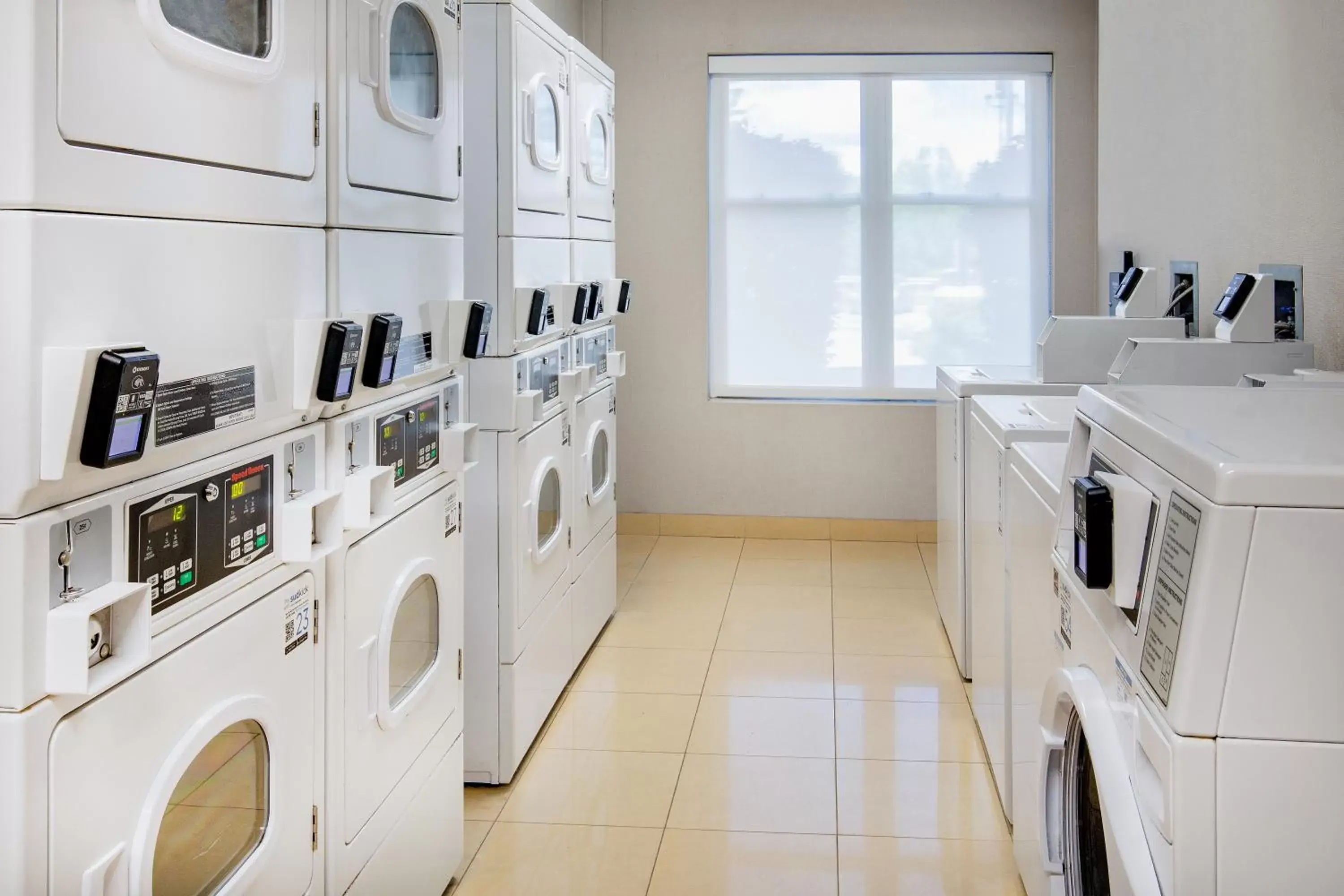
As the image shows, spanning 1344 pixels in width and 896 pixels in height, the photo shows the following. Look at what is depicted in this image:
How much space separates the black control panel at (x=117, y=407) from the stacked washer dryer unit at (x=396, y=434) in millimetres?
480

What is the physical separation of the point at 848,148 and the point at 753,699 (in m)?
3.10

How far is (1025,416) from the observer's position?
3062mm

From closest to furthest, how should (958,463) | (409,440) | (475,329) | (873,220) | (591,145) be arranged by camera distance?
(409,440), (475,329), (958,463), (591,145), (873,220)

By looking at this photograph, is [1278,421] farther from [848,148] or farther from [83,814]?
[848,148]

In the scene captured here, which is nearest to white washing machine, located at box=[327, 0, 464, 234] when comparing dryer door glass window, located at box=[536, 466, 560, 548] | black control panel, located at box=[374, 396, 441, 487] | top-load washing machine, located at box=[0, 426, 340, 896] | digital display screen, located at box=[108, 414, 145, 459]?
black control panel, located at box=[374, 396, 441, 487]

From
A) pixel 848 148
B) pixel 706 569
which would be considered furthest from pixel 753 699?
pixel 848 148

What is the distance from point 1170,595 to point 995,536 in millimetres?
1829

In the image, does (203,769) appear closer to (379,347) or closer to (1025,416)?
(379,347)

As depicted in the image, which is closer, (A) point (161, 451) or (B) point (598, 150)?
(A) point (161, 451)

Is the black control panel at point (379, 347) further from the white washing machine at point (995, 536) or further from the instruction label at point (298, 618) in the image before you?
the white washing machine at point (995, 536)

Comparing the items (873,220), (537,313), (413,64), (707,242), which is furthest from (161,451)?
(873,220)

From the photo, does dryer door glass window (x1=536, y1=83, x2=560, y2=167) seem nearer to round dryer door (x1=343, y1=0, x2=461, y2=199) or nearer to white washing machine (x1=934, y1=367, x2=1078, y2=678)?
round dryer door (x1=343, y1=0, x2=461, y2=199)

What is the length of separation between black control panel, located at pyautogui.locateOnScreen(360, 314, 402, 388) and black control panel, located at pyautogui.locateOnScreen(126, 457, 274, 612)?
0.32 metres

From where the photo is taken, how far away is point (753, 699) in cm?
369
